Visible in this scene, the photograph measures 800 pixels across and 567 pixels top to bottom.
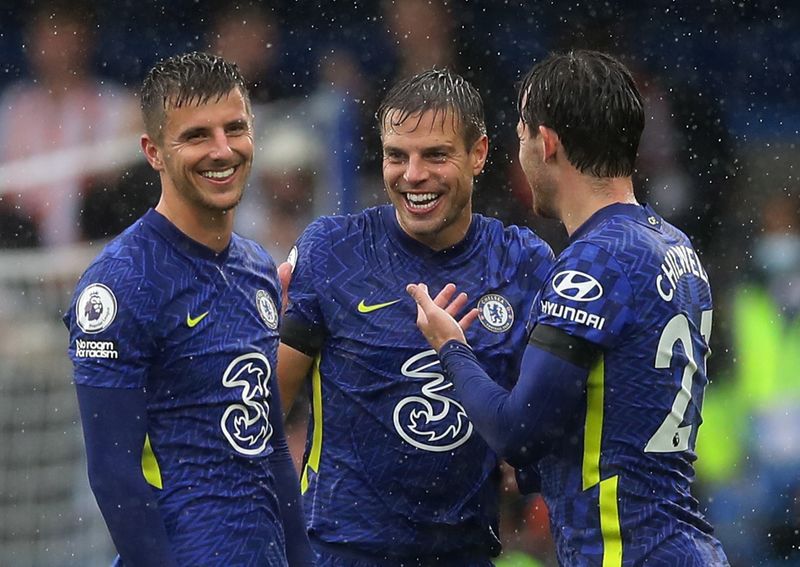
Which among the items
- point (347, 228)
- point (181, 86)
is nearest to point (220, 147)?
point (181, 86)

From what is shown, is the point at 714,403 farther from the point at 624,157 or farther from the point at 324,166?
the point at 624,157

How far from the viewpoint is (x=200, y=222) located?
3566 millimetres

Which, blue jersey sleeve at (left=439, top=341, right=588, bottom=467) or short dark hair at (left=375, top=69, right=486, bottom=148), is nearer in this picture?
blue jersey sleeve at (left=439, top=341, right=588, bottom=467)

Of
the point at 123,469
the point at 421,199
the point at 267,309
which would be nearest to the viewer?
the point at 123,469

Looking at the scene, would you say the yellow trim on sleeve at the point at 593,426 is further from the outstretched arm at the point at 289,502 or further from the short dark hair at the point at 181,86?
the short dark hair at the point at 181,86

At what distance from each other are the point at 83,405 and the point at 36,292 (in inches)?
169

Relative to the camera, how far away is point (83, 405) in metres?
3.28

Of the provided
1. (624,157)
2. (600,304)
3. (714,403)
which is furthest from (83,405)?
(714,403)

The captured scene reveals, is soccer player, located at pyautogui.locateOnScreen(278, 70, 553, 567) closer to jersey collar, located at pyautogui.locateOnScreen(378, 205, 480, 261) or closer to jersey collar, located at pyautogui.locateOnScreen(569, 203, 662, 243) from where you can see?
jersey collar, located at pyautogui.locateOnScreen(378, 205, 480, 261)

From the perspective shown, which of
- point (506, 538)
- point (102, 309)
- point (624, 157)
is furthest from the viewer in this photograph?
point (506, 538)

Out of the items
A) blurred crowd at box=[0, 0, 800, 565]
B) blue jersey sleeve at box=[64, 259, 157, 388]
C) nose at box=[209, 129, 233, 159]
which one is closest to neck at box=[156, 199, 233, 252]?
nose at box=[209, 129, 233, 159]

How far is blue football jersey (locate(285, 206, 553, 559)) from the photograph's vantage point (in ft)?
13.4

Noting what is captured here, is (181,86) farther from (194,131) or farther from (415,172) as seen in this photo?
(415,172)

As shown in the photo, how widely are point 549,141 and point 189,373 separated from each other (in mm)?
1075
